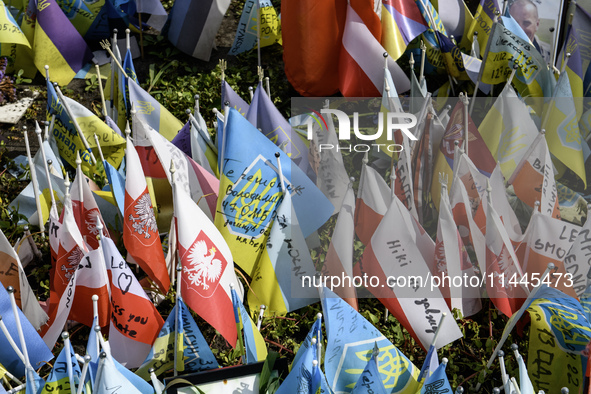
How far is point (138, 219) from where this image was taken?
4734 mm

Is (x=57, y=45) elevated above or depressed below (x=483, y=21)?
below

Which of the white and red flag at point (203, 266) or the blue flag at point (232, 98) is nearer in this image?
the white and red flag at point (203, 266)

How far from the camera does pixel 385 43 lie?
6.82 meters

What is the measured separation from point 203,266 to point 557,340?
2138mm

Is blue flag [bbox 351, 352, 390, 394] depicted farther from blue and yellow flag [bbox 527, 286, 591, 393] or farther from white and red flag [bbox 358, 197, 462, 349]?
blue and yellow flag [bbox 527, 286, 591, 393]

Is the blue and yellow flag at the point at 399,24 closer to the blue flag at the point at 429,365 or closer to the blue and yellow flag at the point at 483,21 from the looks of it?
the blue and yellow flag at the point at 483,21

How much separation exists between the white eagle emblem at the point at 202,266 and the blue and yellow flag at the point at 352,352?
29.6 inches

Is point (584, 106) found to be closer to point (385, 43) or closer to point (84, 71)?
point (385, 43)

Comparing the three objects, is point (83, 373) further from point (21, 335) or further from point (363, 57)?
point (363, 57)

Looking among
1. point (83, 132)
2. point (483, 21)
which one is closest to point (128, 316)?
point (83, 132)

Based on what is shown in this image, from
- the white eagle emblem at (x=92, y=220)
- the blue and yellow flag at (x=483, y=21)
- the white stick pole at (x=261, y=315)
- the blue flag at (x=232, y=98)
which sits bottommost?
the white stick pole at (x=261, y=315)

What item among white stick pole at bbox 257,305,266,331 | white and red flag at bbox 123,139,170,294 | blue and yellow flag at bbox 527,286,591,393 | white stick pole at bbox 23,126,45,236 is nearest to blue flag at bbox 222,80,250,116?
white and red flag at bbox 123,139,170,294

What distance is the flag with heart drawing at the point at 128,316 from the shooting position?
4477 mm

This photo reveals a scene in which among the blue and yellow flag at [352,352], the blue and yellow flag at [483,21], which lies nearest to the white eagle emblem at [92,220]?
the blue and yellow flag at [352,352]
